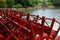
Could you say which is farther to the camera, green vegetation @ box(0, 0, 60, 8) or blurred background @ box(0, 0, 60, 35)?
green vegetation @ box(0, 0, 60, 8)

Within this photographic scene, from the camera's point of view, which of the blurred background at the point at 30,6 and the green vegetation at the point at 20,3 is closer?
the blurred background at the point at 30,6

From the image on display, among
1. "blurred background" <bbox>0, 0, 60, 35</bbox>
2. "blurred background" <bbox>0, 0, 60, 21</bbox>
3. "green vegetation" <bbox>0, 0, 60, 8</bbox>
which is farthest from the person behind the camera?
"green vegetation" <bbox>0, 0, 60, 8</bbox>

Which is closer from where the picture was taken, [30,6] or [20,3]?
[20,3]

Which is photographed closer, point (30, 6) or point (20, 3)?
point (20, 3)

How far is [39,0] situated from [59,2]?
8.97m

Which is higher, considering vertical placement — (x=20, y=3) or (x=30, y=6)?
(x=20, y=3)

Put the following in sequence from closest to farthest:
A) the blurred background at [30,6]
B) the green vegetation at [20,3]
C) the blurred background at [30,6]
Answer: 1. the blurred background at [30,6]
2. the blurred background at [30,6]
3. the green vegetation at [20,3]

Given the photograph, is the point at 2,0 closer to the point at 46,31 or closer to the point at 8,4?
the point at 8,4

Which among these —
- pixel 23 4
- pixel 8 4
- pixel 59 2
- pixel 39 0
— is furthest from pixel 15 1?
pixel 59 2

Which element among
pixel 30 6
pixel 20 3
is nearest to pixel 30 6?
pixel 30 6

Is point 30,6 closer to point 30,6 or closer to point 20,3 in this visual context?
point 30,6

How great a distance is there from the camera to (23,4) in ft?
119

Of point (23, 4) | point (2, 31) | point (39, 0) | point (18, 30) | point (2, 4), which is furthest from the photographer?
point (39, 0)

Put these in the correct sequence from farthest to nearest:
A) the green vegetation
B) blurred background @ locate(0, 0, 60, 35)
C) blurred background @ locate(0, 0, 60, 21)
→ the green vegetation < blurred background @ locate(0, 0, 60, 21) < blurred background @ locate(0, 0, 60, 35)
